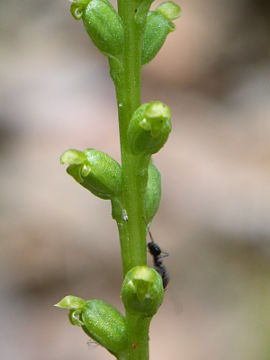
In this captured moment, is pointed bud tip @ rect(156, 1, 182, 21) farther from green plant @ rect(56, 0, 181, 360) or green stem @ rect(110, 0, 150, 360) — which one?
green stem @ rect(110, 0, 150, 360)

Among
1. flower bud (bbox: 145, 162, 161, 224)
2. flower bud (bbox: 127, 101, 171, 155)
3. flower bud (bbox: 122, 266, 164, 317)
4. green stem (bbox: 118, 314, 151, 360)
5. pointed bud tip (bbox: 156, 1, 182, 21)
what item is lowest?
green stem (bbox: 118, 314, 151, 360)

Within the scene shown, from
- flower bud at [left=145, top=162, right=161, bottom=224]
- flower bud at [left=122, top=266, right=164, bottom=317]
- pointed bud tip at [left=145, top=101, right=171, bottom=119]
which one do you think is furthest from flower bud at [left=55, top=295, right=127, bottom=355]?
pointed bud tip at [left=145, top=101, right=171, bottom=119]

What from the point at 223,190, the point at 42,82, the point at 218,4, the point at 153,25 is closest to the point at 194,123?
the point at 223,190

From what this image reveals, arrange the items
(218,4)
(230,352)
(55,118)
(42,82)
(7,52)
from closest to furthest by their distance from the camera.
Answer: (230,352) < (55,118) < (42,82) < (7,52) < (218,4)

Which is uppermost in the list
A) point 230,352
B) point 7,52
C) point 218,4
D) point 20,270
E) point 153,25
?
point 218,4

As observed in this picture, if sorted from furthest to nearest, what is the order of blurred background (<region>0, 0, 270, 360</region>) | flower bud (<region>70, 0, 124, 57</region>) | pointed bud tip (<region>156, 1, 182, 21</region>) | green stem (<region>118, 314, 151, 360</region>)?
blurred background (<region>0, 0, 270, 360</region>) → pointed bud tip (<region>156, 1, 182, 21</region>) → green stem (<region>118, 314, 151, 360</region>) → flower bud (<region>70, 0, 124, 57</region>)

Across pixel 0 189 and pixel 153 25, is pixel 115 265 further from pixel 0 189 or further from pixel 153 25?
pixel 153 25
